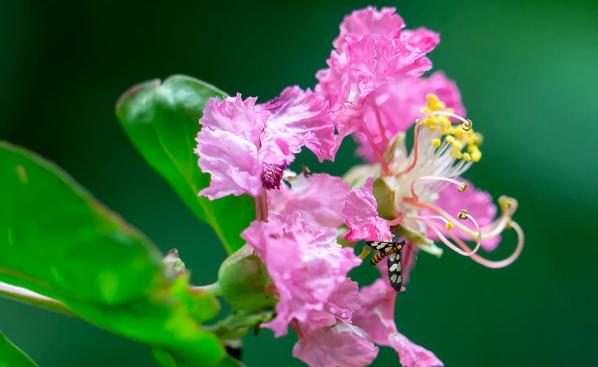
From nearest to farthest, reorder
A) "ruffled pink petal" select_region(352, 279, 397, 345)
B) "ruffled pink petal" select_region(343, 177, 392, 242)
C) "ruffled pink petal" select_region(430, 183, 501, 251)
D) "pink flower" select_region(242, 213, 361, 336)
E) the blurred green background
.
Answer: "pink flower" select_region(242, 213, 361, 336)
"ruffled pink petal" select_region(343, 177, 392, 242)
"ruffled pink petal" select_region(352, 279, 397, 345)
"ruffled pink petal" select_region(430, 183, 501, 251)
the blurred green background

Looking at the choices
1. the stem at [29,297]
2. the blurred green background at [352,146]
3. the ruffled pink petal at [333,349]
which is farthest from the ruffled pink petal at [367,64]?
the blurred green background at [352,146]

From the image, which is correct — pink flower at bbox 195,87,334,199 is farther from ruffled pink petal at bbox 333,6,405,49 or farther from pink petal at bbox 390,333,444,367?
pink petal at bbox 390,333,444,367

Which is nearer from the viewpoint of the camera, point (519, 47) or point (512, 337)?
point (512, 337)

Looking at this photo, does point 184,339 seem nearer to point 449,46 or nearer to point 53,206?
point 53,206

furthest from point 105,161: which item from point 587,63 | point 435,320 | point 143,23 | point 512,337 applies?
point 587,63

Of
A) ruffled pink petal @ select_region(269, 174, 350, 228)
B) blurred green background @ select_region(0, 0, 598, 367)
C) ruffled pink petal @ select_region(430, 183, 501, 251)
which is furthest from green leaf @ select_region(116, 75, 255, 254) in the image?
blurred green background @ select_region(0, 0, 598, 367)

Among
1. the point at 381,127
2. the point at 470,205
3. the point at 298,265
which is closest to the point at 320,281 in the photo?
the point at 298,265

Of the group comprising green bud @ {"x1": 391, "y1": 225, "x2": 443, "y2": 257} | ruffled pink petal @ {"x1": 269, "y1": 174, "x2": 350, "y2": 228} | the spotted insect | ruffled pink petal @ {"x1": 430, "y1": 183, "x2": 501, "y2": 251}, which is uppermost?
ruffled pink petal @ {"x1": 430, "y1": 183, "x2": 501, "y2": 251}
